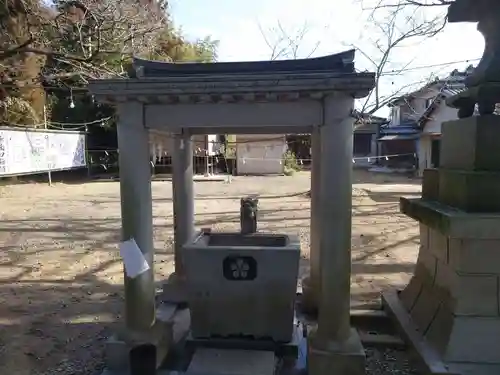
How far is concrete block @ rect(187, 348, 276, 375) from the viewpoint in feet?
11.3

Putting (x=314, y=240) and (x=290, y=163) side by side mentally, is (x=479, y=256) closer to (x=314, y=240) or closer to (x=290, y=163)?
(x=314, y=240)

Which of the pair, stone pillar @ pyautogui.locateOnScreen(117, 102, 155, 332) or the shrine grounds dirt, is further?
the shrine grounds dirt

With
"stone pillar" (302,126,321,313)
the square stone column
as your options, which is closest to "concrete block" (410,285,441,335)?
"stone pillar" (302,126,321,313)

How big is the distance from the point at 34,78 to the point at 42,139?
138 inches

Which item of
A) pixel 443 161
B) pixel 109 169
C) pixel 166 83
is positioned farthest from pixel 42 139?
pixel 443 161

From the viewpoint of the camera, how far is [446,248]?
3.45 meters

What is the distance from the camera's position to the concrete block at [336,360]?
126 inches

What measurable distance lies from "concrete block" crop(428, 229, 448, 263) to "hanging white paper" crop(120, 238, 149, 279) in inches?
93.3

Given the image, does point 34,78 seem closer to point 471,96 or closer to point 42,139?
point 42,139

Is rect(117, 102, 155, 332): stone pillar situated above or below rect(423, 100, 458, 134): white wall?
below

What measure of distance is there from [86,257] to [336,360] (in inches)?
219

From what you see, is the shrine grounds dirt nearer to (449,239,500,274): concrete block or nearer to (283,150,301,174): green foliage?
(449,239,500,274): concrete block

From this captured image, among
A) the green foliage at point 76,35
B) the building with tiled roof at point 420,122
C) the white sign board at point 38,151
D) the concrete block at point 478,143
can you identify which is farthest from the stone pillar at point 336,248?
the building with tiled roof at point 420,122

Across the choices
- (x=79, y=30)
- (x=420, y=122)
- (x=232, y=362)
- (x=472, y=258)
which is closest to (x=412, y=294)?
(x=472, y=258)
